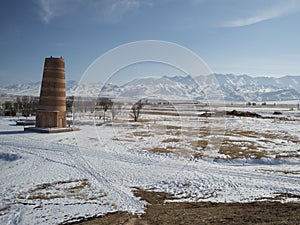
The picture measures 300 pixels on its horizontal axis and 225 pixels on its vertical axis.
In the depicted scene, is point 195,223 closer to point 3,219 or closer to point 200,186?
point 200,186

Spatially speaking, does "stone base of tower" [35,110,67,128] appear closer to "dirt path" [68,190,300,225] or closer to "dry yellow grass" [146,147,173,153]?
"dry yellow grass" [146,147,173,153]

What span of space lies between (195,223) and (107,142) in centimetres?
1233

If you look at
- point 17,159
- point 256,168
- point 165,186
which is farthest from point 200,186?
point 17,159

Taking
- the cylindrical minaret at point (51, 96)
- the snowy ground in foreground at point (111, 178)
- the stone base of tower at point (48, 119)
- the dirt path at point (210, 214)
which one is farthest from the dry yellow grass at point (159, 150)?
the cylindrical minaret at point (51, 96)

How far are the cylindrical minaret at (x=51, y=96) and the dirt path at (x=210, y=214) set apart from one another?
1625 cm

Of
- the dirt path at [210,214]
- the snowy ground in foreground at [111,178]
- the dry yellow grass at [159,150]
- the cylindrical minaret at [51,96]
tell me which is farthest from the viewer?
the cylindrical minaret at [51,96]

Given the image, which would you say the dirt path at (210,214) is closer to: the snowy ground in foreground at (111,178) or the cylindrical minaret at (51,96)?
the snowy ground in foreground at (111,178)

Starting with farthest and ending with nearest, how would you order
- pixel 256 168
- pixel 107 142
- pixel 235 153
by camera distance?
pixel 107 142, pixel 235 153, pixel 256 168

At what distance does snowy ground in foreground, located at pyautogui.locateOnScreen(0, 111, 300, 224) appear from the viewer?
25.6ft

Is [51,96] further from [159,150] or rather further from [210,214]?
[210,214]

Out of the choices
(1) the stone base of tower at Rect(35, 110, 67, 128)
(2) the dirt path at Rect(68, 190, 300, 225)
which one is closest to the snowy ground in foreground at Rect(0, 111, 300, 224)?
(2) the dirt path at Rect(68, 190, 300, 225)

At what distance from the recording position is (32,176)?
10.8 m

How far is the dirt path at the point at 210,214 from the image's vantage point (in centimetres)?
637

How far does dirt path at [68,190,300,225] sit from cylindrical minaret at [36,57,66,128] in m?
16.3
